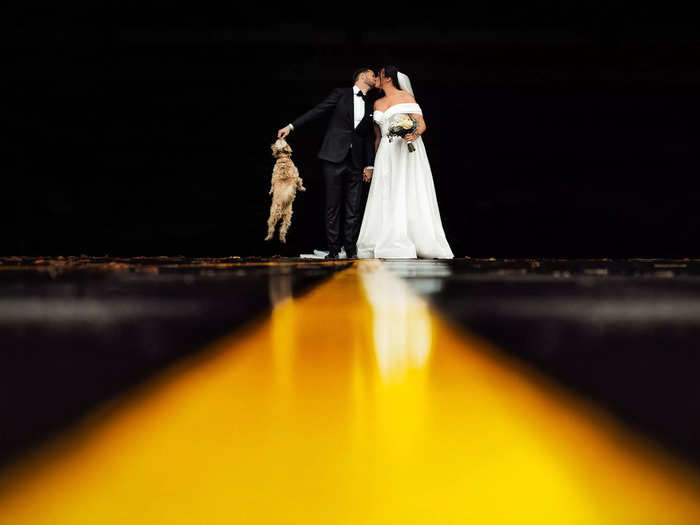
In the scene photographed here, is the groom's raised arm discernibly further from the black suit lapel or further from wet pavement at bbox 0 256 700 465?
wet pavement at bbox 0 256 700 465

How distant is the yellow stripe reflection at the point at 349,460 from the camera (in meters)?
0.22

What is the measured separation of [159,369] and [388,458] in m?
0.36

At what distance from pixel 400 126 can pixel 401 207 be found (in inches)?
27.9

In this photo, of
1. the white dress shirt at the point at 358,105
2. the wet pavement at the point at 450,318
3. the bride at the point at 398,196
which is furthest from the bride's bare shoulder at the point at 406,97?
the wet pavement at the point at 450,318

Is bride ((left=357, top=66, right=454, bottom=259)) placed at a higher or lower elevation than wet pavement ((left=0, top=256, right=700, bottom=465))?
higher

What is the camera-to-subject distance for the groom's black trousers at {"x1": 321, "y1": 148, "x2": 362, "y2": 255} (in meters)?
5.09

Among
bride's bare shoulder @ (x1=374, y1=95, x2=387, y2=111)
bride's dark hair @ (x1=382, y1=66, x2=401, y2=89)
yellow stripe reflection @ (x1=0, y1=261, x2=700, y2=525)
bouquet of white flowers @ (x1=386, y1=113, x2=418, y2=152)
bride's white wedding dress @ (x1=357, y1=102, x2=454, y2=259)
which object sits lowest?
yellow stripe reflection @ (x1=0, y1=261, x2=700, y2=525)

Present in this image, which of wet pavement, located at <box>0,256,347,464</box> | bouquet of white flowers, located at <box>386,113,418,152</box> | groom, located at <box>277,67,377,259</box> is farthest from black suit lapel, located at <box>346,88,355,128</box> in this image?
wet pavement, located at <box>0,256,347,464</box>

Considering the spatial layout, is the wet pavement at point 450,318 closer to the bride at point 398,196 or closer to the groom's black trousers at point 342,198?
the groom's black trousers at point 342,198

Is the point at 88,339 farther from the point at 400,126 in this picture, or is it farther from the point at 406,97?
the point at 406,97

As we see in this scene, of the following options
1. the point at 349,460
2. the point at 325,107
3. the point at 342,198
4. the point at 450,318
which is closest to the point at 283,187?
the point at 342,198

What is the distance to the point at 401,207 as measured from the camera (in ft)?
18.2

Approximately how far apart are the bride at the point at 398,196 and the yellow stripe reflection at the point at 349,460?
4983mm

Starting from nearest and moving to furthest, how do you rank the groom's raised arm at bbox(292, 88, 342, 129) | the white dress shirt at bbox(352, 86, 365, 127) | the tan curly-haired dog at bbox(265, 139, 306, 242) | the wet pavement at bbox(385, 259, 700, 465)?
1. the wet pavement at bbox(385, 259, 700, 465)
2. the groom's raised arm at bbox(292, 88, 342, 129)
3. the white dress shirt at bbox(352, 86, 365, 127)
4. the tan curly-haired dog at bbox(265, 139, 306, 242)
